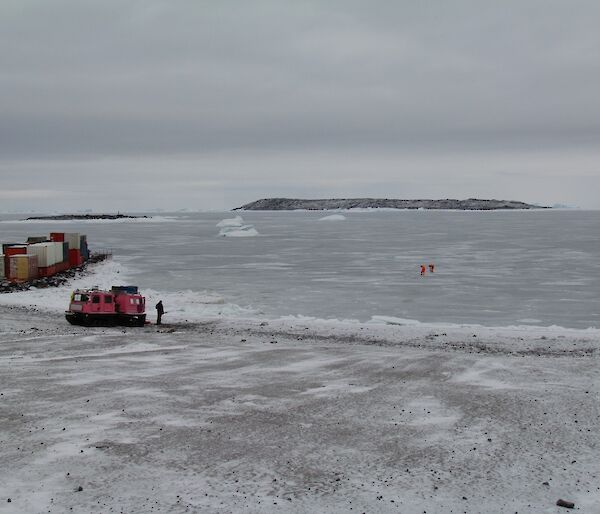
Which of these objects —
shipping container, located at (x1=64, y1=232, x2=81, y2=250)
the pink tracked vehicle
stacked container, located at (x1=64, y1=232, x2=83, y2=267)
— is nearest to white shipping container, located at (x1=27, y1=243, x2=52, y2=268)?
stacked container, located at (x1=64, y1=232, x2=83, y2=267)

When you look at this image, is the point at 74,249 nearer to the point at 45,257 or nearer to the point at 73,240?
the point at 73,240

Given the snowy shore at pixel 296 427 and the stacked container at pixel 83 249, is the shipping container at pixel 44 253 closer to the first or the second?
the stacked container at pixel 83 249

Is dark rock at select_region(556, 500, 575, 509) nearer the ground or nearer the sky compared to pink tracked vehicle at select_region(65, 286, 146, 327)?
nearer the ground

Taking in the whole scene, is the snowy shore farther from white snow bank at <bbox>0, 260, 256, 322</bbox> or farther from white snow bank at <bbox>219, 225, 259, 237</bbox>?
white snow bank at <bbox>219, 225, 259, 237</bbox>

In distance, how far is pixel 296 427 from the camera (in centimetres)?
Result: 1498

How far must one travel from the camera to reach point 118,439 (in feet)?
45.9

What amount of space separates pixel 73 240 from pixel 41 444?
52.1 meters

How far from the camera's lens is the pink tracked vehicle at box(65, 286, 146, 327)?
3048 cm

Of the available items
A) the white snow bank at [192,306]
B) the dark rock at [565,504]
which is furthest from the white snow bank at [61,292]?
the dark rock at [565,504]

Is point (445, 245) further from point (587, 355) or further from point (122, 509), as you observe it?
point (122, 509)

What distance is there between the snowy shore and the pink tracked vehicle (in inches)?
200

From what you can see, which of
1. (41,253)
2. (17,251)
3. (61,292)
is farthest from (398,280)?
(17,251)

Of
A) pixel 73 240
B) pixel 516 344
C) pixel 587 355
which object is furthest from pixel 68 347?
pixel 73 240

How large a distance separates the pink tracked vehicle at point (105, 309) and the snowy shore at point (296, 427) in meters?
A: 5.09
